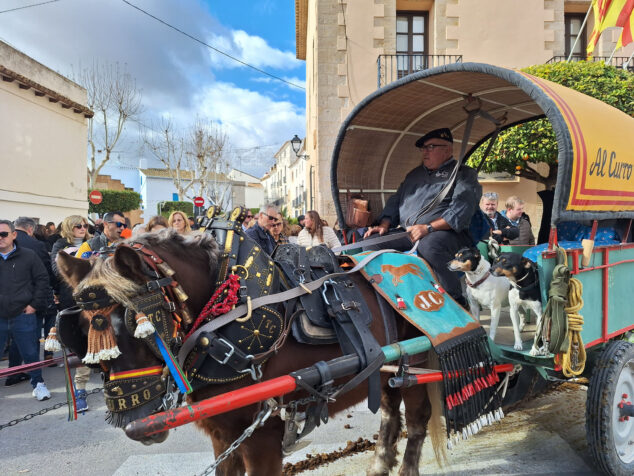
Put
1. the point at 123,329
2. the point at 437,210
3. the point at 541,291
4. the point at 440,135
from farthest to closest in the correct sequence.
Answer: the point at 440,135 < the point at 437,210 < the point at 541,291 < the point at 123,329

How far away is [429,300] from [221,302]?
129 cm

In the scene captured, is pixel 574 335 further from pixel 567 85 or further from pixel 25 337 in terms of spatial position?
pixel 567 85

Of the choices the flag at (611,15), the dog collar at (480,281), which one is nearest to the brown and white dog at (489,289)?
the dog collar at (480,281)

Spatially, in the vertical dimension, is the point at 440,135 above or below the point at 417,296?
above

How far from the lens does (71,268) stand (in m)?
1.73

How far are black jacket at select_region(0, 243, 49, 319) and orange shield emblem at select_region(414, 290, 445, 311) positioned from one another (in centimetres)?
443

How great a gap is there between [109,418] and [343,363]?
1.00m

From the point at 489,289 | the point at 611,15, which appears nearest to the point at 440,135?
the point at 489,289

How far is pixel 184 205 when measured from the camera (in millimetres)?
32250

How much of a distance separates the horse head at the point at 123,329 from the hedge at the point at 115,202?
24371 millimetres

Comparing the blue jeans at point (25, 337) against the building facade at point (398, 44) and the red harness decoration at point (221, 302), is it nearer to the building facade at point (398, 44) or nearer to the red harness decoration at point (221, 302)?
the red harness decoration at point (221, 302)

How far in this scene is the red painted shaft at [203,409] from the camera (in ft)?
4.99

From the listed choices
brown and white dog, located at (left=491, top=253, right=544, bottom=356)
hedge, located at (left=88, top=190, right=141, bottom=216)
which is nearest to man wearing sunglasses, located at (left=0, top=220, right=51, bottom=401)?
brown and white dog, located at (left=491, top=253, right=544, bottom=356)

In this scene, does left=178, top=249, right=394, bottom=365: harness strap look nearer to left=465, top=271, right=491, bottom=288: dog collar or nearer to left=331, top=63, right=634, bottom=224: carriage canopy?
left=331, top=63, right=634, bottom=224: carriage canopy
